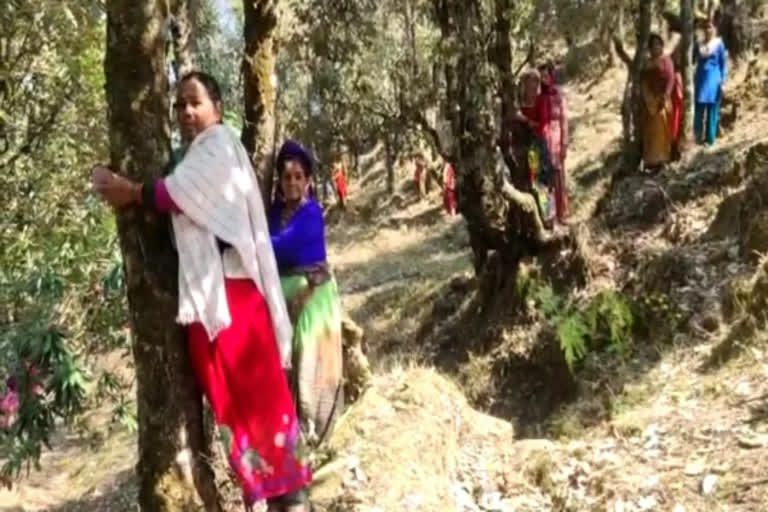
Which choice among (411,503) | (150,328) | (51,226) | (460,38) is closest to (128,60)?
(150,328)

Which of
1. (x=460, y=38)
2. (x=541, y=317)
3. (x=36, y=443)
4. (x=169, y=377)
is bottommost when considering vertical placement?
(x=541, y=317)

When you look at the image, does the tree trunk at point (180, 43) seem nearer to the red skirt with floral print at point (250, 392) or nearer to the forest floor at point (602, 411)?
the forest floor at point (602, 411)

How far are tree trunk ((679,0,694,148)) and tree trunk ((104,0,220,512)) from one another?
7.94 meters

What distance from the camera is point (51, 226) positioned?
6.65 meters

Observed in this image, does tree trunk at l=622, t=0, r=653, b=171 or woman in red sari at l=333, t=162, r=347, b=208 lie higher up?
tree trunk at l=622, t=0, r=653, b=171

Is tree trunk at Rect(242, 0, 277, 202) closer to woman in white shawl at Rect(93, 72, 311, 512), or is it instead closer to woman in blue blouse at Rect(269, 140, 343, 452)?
woman in blue blouse at Rect(269, 140, 343, 452)

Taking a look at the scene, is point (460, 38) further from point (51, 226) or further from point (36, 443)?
point (36, 443)

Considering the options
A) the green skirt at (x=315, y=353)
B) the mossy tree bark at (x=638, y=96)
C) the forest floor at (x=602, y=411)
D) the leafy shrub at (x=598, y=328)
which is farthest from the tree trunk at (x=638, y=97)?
the green skirt at (x=315, y=353)

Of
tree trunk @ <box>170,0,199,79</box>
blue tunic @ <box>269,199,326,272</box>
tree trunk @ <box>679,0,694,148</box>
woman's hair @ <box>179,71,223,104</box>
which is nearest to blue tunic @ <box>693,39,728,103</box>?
tree trunk @ <box>679,0,694,148</box>

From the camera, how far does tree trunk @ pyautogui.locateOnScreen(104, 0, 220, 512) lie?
302cm

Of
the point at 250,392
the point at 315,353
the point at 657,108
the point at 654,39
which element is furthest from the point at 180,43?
the point at 654,39

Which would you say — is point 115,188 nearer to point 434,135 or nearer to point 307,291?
point 307,291

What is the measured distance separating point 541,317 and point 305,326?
480 cm

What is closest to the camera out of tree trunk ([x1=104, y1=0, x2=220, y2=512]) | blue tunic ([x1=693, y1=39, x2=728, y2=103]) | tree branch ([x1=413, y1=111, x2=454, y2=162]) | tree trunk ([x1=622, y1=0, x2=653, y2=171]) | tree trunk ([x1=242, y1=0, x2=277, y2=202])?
tree trunk ([x1=104, y1=0, x2=220, y2=512])
